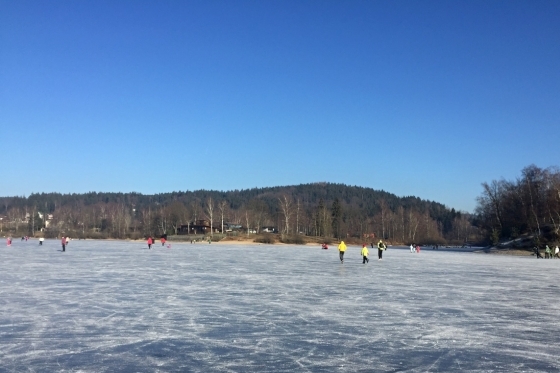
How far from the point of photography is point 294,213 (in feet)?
330

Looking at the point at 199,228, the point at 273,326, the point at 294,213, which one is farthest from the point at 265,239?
the point at 273,326

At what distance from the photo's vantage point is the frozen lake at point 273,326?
6648 mm

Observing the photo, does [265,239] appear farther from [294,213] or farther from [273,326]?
[273,326]

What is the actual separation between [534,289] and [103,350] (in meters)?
13.4

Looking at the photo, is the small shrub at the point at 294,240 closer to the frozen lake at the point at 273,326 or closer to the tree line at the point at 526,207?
the tree line at the point at 526,207

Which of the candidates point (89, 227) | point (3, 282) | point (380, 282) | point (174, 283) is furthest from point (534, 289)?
point (89, 227)

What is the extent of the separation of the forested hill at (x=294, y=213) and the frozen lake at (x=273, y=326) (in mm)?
64909

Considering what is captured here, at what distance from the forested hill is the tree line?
902 inches

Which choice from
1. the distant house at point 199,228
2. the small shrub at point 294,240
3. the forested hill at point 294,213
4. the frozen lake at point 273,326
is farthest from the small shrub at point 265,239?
the frozen lake at point 273,326

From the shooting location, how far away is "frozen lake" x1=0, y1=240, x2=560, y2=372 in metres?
6.65

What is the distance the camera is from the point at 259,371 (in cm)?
620

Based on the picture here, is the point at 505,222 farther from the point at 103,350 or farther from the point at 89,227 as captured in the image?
the point at 89,227

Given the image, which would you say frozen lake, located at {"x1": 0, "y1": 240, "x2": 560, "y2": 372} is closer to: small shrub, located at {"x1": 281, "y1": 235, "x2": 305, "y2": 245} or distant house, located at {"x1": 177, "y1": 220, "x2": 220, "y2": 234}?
small shrub, located at {"x1": 281, "y1": 235, "x2": 305, "y2": 245}

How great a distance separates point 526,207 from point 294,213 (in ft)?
156
